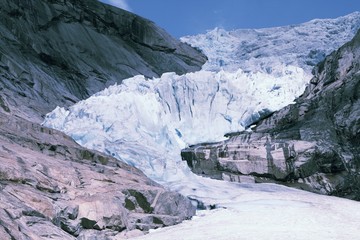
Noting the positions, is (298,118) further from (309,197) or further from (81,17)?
(81,17)

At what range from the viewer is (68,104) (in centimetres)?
2739

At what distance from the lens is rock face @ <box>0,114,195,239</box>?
31.5 ft

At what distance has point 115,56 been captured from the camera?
35.8 meters

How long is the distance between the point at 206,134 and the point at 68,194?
40.6ft

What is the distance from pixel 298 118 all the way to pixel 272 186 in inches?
175

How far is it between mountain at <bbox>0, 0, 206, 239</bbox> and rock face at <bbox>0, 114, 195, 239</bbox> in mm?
25

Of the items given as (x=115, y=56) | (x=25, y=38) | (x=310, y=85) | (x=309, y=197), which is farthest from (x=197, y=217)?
(x=115, y=56)

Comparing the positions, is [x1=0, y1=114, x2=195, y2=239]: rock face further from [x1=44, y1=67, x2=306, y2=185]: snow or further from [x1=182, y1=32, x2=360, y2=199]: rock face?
[x1=182, y1=32, x2=360, y2=199]: rock face

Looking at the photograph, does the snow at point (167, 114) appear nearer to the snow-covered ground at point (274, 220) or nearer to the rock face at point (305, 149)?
the rock face at point (305, 149)

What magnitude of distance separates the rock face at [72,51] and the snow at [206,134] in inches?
146

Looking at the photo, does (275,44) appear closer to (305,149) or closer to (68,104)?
(68,104)

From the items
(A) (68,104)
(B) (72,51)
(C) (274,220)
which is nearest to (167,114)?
(A) (68,104)

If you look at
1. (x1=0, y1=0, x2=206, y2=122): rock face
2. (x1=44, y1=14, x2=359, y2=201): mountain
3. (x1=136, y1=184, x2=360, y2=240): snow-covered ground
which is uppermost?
(x1=0, y1=0, x2=206, y2=122): rock face

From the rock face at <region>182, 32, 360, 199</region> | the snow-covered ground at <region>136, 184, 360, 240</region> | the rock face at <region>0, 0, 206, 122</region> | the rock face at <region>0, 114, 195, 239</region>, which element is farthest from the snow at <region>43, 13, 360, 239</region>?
the rock face at <region>0, 0, 206, 122</region>
